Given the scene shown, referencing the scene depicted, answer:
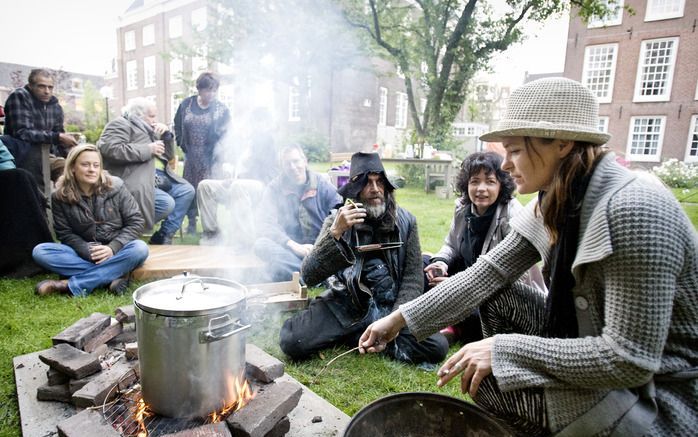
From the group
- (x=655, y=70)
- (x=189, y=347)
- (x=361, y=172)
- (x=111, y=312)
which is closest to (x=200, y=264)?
(x=111, y=312)

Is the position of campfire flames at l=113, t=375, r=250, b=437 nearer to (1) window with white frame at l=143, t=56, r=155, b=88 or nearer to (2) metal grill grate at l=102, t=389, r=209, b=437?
(2) metal grill grate at l=102, t=389, r=209, b=437

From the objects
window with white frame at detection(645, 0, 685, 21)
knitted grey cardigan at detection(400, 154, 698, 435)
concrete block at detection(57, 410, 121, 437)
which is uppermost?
window with white frame at detection(645, 0, 685, 21)

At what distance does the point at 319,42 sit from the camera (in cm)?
939

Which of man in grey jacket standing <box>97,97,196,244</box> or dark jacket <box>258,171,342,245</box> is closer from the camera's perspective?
dark jacket <box>258,171,342,245</box>

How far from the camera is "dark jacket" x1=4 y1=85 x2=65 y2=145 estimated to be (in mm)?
5219

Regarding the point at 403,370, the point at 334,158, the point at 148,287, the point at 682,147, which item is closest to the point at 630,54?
the point at 682,147

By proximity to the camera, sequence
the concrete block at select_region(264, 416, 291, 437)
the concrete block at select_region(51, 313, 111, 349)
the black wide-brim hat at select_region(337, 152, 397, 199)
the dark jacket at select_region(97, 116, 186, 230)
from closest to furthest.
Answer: the concrete block at select_region(264, 416, 291, 437) → the concrete block at select_region(51, 313, 111, 349) → the black wide-brim hat at select_region(337, 152, 397, 199) → the dark jacket at select_region(97, 116, 186, 230)

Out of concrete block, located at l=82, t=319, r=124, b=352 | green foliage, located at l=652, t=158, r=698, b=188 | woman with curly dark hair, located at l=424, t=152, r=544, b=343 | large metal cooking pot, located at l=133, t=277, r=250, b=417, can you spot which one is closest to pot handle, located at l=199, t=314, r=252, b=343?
large metal cooking pot, located at l=133, t=277, r=250, b=417

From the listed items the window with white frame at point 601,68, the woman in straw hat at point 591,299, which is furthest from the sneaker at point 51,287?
the window with white frame at point 601,68

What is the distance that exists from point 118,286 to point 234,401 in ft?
8.27

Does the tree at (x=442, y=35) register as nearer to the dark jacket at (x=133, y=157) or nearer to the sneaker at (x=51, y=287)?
the dark jacket at (x=133, y=157)

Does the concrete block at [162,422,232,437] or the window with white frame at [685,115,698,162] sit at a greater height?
the window with white frame at [685,115,698,162]

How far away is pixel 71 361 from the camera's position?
86.8 inches

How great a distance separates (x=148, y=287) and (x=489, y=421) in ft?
5.02
